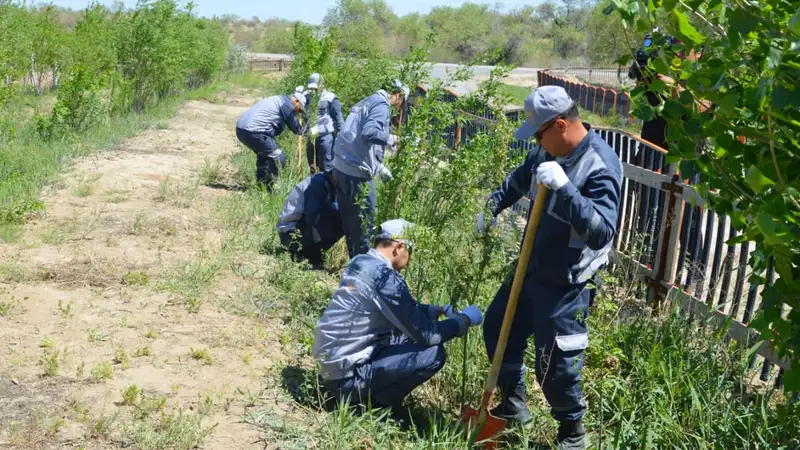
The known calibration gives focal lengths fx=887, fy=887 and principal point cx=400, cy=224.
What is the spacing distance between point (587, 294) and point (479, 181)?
4.70ft

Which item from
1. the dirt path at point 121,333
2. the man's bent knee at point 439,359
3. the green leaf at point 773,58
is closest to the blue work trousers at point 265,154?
the dirt path at point 121,333

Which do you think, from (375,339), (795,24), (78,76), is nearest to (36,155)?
(78,76)

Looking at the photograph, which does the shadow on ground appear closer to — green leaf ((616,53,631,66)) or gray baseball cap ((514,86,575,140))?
gray baseball cap ((514,86,575,140))

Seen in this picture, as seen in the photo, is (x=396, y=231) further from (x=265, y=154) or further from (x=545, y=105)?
(x=265, y=154)

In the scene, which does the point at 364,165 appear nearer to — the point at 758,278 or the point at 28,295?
the point at 28,295

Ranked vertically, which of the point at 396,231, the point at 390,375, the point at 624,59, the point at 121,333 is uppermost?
the point at 624,59

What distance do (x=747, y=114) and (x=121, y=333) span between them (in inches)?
164

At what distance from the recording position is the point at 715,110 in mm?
2475

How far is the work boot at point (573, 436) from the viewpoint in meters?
4.05

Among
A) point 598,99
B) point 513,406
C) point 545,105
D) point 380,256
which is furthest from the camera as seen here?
point 598,99

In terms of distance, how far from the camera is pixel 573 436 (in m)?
4.07

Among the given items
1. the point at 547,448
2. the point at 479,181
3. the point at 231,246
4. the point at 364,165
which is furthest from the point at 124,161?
the point at 547,448

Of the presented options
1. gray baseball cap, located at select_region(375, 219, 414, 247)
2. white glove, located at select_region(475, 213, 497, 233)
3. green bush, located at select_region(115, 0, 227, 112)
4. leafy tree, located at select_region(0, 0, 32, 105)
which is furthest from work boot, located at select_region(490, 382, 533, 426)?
green bush, located at select_region(115, 0, 227, 112)

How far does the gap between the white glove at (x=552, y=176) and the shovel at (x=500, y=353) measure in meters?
0.10
